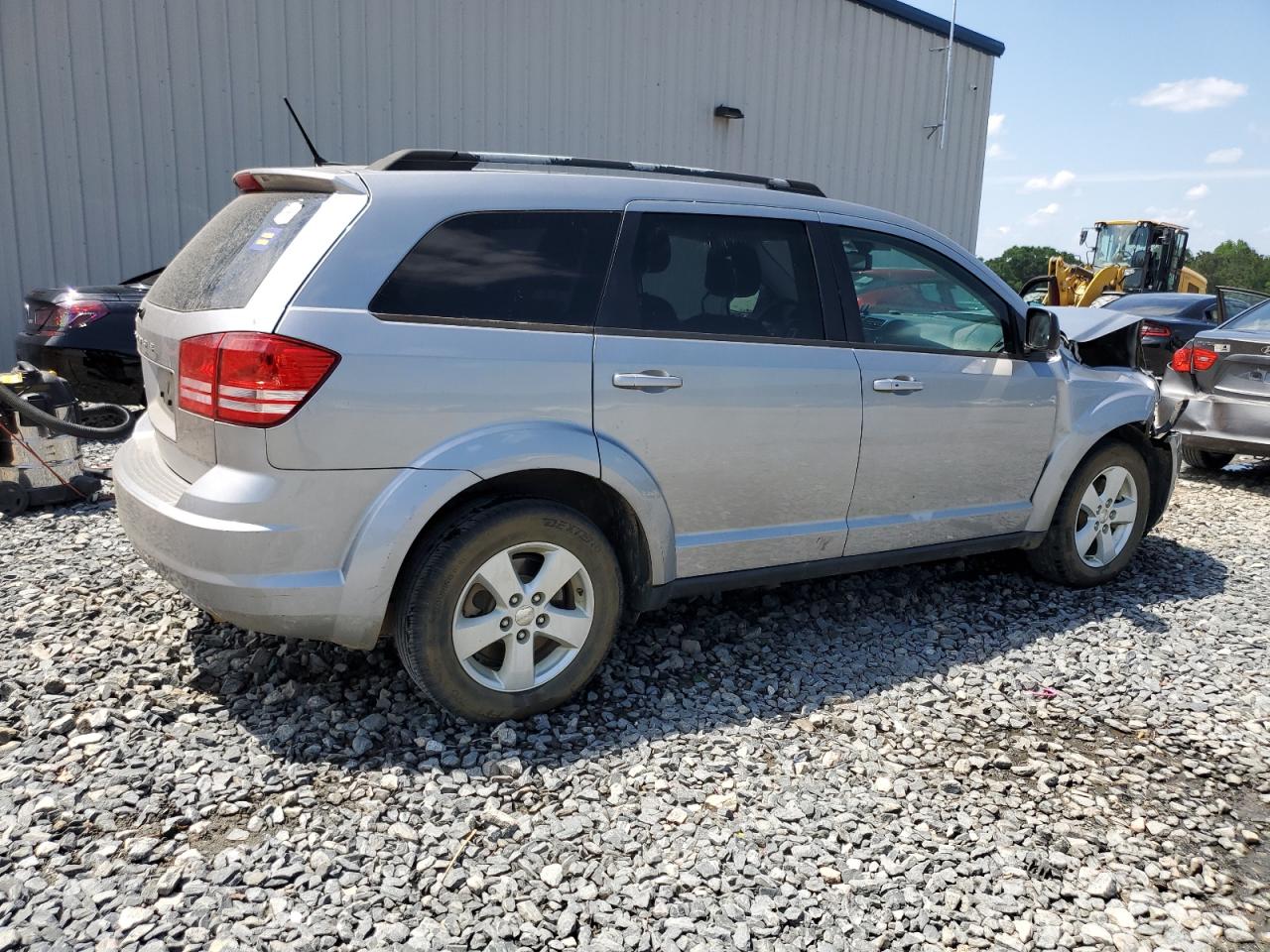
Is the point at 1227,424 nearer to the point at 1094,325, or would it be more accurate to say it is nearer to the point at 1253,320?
the point at 1253,320

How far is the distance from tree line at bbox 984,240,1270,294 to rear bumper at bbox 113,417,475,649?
166ft

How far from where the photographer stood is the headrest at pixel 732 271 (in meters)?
3.62

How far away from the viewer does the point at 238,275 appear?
3.05m

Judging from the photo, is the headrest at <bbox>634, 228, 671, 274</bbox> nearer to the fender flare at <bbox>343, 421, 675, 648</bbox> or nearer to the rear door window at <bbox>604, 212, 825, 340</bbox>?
the rear door window at <bbox>604, 212, 825, 340</bbox>

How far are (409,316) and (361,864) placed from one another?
1.58 meters

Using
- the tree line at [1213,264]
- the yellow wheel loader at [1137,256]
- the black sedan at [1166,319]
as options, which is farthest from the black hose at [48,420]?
the tree line at [1213,264]

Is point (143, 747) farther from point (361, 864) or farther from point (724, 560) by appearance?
point (724, 560)

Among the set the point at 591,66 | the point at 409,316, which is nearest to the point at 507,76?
the point at 591,66

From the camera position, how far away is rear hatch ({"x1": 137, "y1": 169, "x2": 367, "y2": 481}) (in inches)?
115

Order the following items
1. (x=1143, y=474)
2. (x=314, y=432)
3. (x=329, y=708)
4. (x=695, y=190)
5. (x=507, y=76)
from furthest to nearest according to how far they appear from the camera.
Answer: (x=507, y=76), (x=1143, y=474), (x=695, y=190), (x=329, y=708), (x=314, y=432)

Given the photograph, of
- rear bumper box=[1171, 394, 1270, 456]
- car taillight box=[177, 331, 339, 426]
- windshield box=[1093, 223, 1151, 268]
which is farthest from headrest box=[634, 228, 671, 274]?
windshield box=[1093, 223, 1151, 268]

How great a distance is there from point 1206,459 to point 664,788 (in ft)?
24.8

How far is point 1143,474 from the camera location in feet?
16.5

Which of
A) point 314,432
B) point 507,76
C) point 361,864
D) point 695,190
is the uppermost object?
point 507,76
